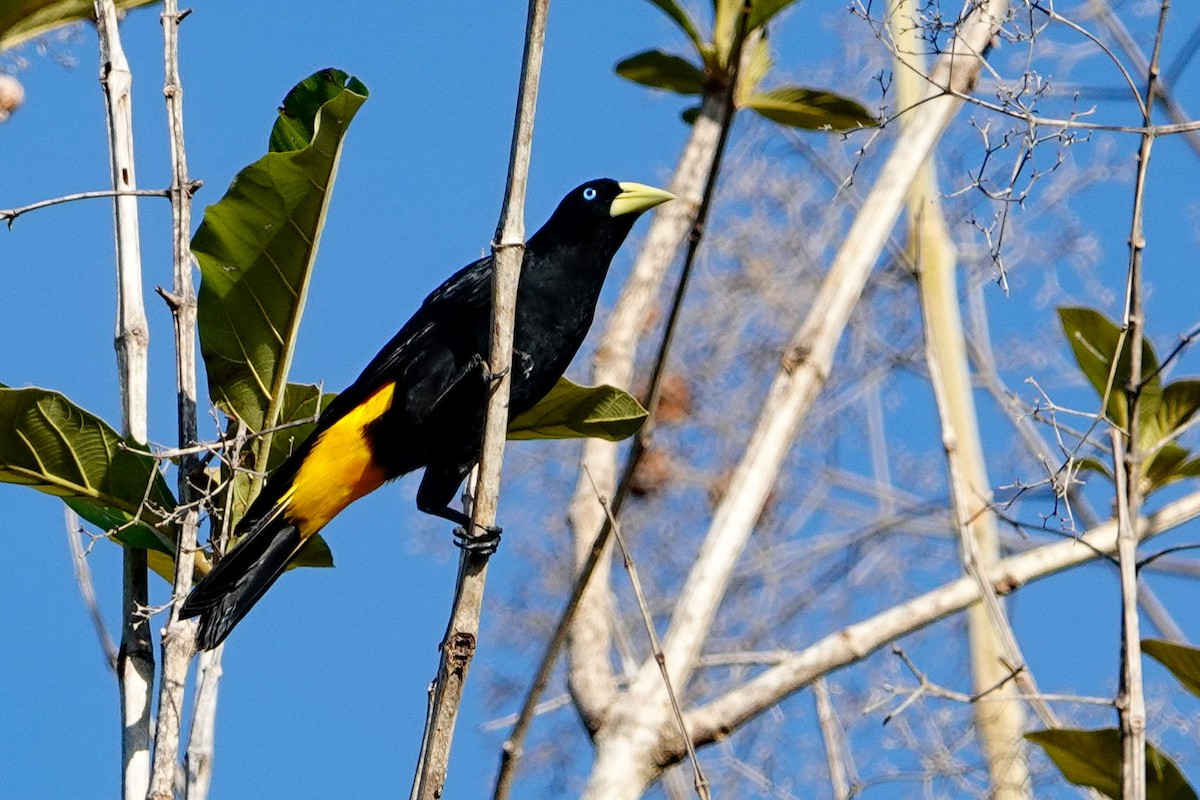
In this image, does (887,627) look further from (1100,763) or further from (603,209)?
(603,209)

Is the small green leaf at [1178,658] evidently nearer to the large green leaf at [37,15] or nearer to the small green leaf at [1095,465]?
the small green leaf at [1095,465]

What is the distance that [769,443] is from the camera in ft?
10.2

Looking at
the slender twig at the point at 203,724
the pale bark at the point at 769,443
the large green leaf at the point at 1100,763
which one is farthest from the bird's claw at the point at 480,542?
the large green leaf at the point at 1100,763

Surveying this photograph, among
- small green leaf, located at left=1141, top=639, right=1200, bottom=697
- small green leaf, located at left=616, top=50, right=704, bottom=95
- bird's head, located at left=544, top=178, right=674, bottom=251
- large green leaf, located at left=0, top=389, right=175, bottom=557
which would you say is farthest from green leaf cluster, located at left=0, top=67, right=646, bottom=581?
small green leaf, located at left=1141, top=639, right=1200, bottom=697

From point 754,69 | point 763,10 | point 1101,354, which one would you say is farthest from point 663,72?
point 1101,354

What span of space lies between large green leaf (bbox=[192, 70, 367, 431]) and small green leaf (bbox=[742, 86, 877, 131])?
1.14 meters

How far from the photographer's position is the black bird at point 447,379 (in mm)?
3156

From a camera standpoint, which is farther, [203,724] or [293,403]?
[293,403]

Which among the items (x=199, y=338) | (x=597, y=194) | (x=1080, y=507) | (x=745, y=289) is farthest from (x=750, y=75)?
(x=745, y=289)

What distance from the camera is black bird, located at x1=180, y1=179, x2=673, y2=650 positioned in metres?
3.16

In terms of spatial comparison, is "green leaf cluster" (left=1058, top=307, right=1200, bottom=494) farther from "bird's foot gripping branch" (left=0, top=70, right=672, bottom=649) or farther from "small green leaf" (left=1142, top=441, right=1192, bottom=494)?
"bird's foot gripping branch" (left=0, top=70, right=672, bottom=649)

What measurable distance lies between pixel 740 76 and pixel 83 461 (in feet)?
5.92

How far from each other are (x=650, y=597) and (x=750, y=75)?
2239 mm

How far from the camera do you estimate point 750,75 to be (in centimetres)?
367
